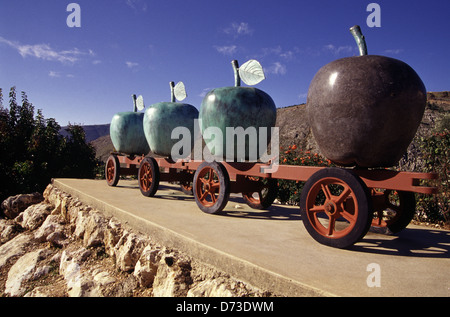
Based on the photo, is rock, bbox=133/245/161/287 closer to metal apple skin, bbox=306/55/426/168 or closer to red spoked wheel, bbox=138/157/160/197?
metal apple skin, bbox=306/55/426/168

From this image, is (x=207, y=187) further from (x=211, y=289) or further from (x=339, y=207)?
(x=211, y=289)

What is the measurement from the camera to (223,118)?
13.1ft

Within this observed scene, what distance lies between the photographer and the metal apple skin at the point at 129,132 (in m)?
6.68

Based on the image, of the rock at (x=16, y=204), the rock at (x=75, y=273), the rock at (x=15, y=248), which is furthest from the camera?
the rock at (x=16, y=204)

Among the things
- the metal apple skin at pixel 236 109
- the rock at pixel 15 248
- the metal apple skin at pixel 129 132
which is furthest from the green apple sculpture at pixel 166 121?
the rock at pixel 15 248

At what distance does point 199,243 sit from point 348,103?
166cm

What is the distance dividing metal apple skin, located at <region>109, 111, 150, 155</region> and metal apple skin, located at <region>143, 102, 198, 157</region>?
1186 mm

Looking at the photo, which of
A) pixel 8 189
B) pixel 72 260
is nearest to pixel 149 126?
pixel 72 260

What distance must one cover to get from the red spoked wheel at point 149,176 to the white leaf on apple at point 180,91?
123 cm

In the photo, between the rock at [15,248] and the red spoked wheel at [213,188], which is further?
the rock at [15,248]

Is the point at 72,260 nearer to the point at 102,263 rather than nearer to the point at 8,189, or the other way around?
the point at 102,263

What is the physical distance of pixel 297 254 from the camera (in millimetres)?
2354

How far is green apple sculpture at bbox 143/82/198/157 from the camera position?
5414mm

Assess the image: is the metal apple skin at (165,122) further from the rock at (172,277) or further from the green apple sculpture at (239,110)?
the rock at (172,277)
